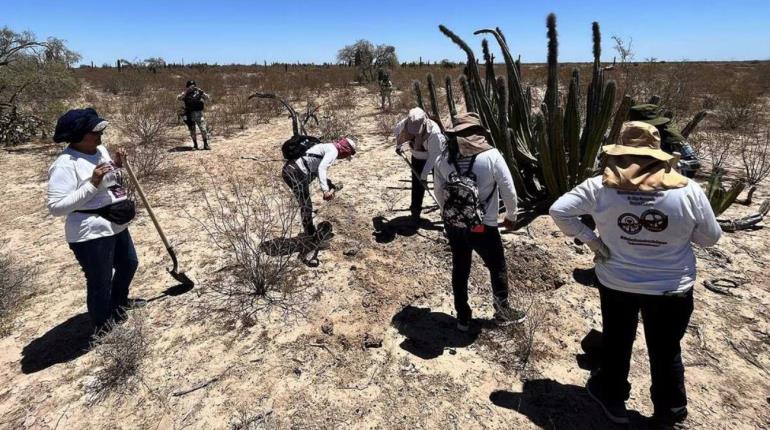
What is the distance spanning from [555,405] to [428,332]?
0.97m

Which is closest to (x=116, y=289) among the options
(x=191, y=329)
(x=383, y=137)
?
(x=191, y=329)

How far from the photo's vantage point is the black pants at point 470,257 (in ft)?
8.71

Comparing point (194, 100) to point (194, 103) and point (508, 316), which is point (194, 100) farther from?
point (508, 316)

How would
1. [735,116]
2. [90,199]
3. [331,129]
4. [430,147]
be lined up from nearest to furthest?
1. [90,199]
2. [430,147]
3. [735,116]
4. [331,129]

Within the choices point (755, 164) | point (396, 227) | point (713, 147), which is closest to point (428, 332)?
point (396, 227)

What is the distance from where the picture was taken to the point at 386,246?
4379 millimetres

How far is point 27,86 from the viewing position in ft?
31.1

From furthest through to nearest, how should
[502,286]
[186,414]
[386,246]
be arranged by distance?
[386,246], [502,286], [186,414]

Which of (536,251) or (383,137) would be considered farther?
(383,137)

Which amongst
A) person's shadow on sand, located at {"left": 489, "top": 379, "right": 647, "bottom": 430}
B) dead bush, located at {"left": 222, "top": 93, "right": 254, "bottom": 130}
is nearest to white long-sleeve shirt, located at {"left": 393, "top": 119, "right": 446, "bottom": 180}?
person's shadow on sand, located at {"left": 489, "top": 379, "right": 647, "bottom": 430}

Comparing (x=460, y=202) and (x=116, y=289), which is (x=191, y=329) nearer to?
(x=116, y=289)

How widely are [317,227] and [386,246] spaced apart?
0.88m

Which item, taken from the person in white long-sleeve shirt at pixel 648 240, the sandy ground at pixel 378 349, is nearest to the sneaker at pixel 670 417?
the person in white long-sleeve shirt at pixel 648 240

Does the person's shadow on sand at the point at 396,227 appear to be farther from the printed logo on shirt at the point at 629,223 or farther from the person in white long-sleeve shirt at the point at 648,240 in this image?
the printed logo on shirt at the point at 629,223
